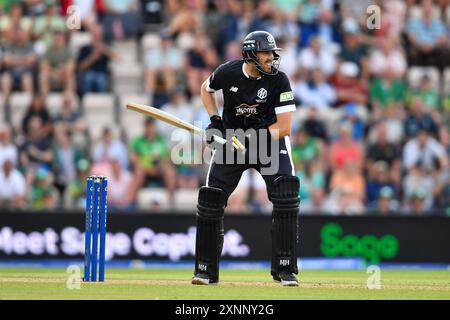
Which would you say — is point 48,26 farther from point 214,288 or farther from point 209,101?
point 214,288

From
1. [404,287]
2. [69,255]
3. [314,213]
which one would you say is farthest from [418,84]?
[404,287]

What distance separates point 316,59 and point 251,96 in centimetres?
869

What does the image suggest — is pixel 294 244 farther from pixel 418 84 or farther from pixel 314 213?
→ pixel 418 84

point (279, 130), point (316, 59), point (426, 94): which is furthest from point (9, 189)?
point (426, 94)

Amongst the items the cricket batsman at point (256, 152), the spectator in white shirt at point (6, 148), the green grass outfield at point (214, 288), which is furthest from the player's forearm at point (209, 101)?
the spectator in white shirt at point (6, 148)

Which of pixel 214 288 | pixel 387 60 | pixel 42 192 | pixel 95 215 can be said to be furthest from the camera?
pixel 387 60

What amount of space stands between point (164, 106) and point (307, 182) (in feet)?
8.45

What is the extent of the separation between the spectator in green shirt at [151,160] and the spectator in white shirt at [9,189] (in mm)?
1688

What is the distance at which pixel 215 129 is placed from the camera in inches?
407

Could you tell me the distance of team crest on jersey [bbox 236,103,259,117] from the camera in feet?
33.9

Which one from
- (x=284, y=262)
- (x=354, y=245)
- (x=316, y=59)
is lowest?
(x=354, y=245)

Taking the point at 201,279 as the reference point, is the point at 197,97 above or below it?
above

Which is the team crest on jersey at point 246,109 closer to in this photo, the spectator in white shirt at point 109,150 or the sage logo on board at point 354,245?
the sage logo on board at point 354,245

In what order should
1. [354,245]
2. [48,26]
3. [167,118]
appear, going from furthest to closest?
[48,26] → [354,245] → [167,118]
